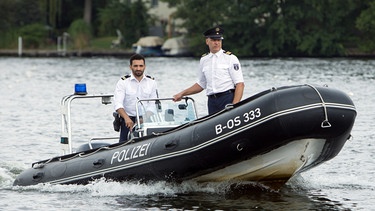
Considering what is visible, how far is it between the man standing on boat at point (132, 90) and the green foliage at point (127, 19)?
2417 inches

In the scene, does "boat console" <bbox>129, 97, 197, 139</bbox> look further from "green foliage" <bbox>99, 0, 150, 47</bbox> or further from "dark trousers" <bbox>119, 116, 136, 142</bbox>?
"green foliage" <bbox>99, 0, 150, 47</bbox>

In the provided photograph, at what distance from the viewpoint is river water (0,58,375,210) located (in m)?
15.3

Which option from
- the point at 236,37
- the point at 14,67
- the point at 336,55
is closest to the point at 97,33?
the point at 236,37

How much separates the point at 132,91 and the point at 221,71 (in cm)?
131

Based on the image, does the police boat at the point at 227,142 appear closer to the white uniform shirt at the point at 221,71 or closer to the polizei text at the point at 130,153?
the polizei text at the point at 130,153

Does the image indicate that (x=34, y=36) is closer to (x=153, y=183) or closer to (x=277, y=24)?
(x=277, y=24)

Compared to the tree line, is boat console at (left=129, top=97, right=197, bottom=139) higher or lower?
lower

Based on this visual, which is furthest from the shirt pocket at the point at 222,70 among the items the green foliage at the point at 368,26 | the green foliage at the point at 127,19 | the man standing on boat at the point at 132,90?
the green foliage at the point at 127,19

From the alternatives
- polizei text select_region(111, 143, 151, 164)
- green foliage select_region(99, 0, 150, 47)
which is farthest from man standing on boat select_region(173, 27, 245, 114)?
green foliage select_region(99, 0, 150, 47)

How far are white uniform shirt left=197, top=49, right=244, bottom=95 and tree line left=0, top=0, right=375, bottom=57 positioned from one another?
189 feet

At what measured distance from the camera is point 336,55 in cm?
7369

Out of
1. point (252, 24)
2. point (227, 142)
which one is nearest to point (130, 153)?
point (227, 142)

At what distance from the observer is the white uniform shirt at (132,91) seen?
51.2 feet

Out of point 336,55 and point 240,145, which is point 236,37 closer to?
point 336,55
